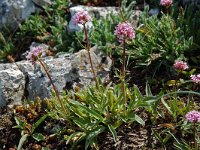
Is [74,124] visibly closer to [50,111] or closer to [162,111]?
[50,111]

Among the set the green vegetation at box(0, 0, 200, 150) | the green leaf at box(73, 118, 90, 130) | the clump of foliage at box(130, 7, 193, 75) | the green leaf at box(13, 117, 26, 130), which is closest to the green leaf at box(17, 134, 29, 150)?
the green vegetation at box(0, 0, 200, 150)

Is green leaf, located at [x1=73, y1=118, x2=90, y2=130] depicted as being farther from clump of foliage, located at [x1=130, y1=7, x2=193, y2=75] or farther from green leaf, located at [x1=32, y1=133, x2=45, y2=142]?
clump of foliage, located at [x1=130, y1=7, x2=193, y2=75]

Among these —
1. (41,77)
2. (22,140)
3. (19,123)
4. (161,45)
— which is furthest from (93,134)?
(161,45)

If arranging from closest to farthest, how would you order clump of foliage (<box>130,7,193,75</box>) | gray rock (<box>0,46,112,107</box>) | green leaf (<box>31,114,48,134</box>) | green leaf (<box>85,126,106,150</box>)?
green leaf (<box>85,126,106,150</box>) < green leaf (<box>31,114,48,134</box>) < gray rock (<box>0,46,112,107</box>) < clump of foliage (<box>130,7,193,75</box>)

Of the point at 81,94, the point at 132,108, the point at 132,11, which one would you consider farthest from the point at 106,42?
the point at 132,108

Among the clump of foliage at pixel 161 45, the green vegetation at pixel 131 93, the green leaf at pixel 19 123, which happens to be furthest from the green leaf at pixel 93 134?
the clump of foliage at pixel 161 45

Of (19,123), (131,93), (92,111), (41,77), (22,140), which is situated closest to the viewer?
(92,111)

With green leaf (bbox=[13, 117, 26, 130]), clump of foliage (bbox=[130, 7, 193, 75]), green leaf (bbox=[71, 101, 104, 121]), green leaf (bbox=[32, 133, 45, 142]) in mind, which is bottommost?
green leaf (bbox=[32, 133, 45, 142])

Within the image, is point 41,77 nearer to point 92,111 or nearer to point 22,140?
point 22,140
